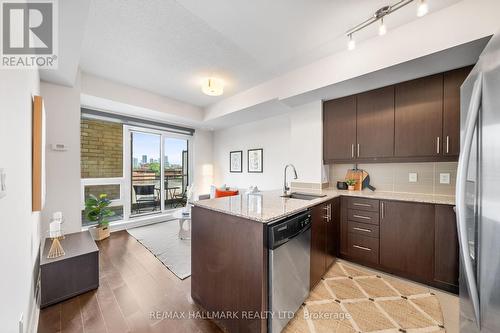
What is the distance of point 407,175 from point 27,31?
161 inches

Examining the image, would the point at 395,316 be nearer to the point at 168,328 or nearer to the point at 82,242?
the point at 168,328

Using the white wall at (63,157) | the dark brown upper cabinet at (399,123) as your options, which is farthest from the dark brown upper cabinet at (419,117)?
the white wall at (63,157)

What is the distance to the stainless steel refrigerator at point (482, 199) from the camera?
0.67 meters

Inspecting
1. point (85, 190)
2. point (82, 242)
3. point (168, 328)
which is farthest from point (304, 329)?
point (85, 190)

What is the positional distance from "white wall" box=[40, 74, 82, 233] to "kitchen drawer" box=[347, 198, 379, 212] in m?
3.86

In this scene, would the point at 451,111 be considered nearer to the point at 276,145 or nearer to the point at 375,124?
the point at 375,124

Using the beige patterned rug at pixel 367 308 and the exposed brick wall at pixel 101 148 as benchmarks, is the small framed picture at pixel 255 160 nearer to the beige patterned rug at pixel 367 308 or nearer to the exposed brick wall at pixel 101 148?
the beige patterned rug at pixel 367 308

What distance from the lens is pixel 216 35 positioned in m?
2.11

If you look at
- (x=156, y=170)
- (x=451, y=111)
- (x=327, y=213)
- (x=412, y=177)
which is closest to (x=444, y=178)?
(x=412, y=177)

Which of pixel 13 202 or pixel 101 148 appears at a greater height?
pixel 101 148

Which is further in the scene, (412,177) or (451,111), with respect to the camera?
(412,177)

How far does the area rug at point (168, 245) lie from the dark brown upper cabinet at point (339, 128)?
260cm

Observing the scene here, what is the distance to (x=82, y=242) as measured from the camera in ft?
7.31

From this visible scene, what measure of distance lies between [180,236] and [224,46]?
123 inches
